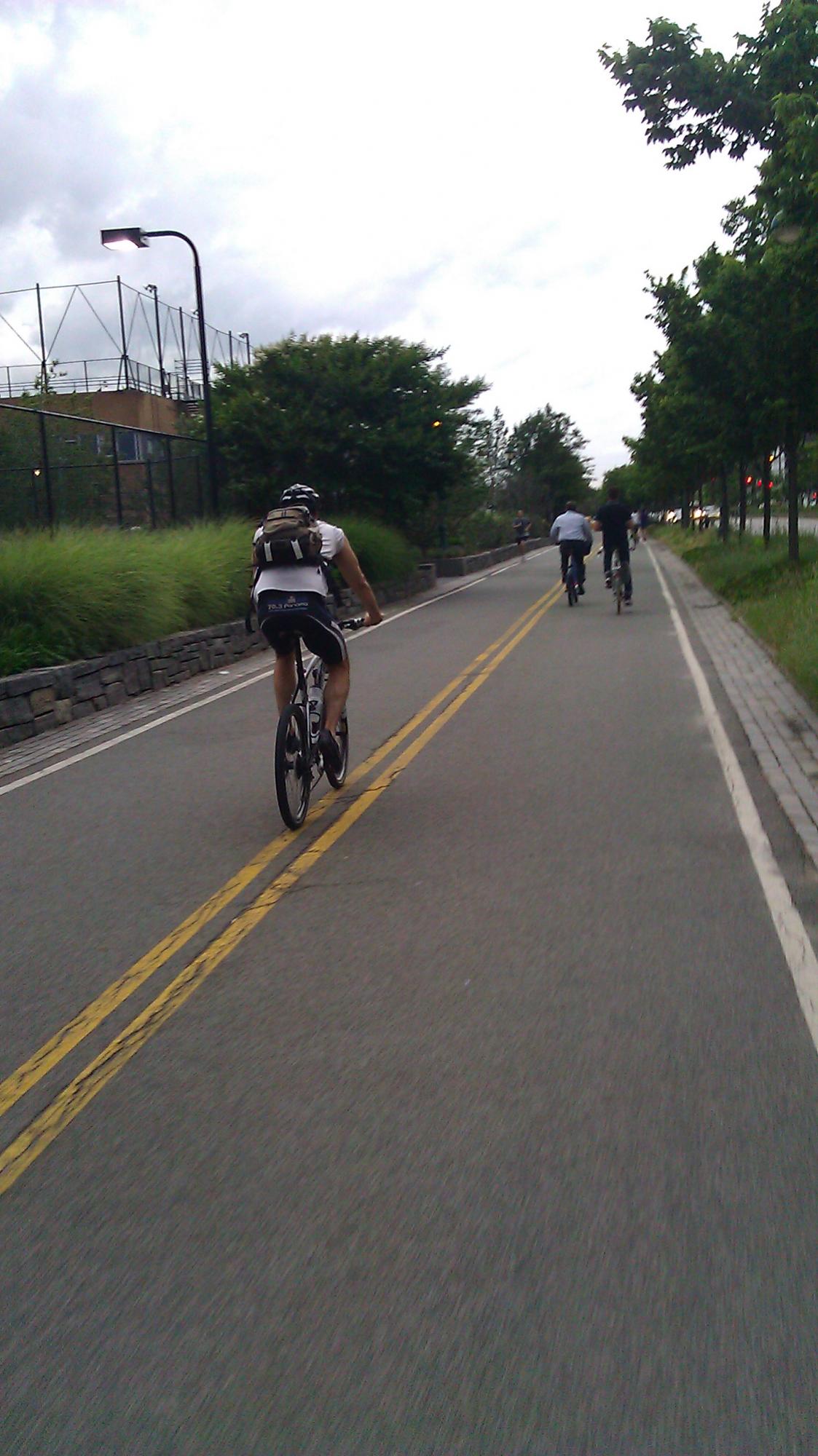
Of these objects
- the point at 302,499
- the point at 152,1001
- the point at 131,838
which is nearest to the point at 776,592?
the point at 302,499

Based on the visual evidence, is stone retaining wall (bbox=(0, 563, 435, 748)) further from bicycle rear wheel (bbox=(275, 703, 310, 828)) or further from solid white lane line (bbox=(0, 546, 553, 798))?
bicycle rear wheel (bbox=(275, 703, 310, 828))

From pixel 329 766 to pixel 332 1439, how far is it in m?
6.49

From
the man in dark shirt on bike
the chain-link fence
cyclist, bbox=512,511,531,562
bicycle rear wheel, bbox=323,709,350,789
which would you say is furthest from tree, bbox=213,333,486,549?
cyclist, bbox=512,511,531,562

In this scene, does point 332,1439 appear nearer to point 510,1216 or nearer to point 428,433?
point 510,1216

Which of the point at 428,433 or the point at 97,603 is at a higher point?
the point at 428,433

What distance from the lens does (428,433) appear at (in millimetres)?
32094

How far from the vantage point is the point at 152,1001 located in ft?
18.0

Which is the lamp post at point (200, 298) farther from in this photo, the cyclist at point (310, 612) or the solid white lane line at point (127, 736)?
the cyclist at point (310, 612)

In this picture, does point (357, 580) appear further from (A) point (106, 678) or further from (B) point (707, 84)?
(B) point (707, 84)

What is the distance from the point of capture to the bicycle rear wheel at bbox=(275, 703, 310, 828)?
7926 mm

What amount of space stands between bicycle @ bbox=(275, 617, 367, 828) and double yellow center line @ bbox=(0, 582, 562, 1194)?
177 millimetres

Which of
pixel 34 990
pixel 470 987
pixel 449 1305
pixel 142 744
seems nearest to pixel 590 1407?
pixel 449 1305

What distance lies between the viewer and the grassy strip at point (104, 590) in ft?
48.8

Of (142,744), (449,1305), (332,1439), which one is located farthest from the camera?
(142,744)
